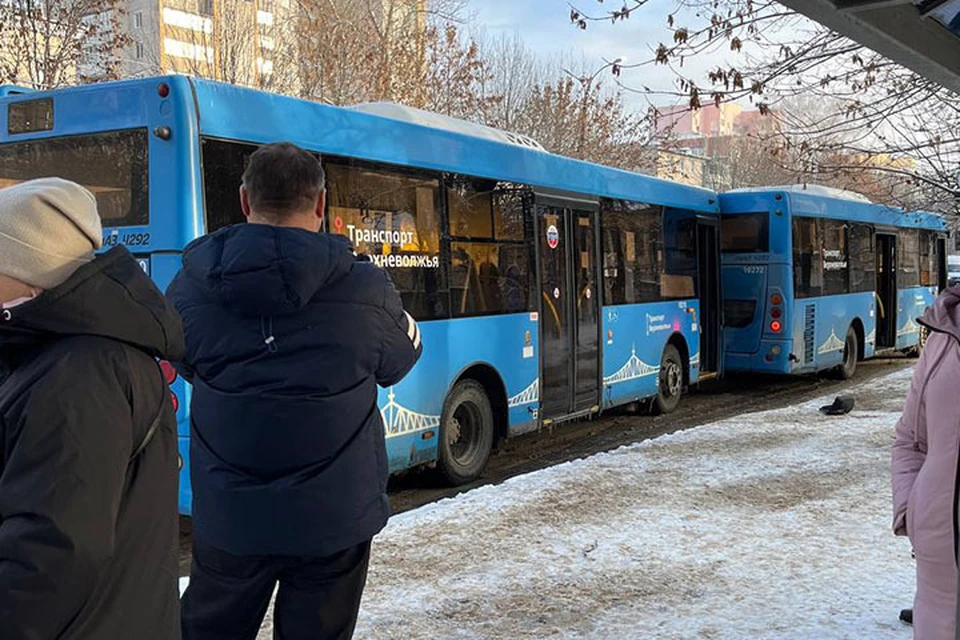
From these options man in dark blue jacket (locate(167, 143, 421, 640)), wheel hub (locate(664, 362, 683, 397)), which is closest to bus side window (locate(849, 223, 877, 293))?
wheel hub (locate(664, 362, 683, 397))

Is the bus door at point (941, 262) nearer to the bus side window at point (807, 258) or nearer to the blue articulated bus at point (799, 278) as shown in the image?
the blue articulated bus at point (799, 278)

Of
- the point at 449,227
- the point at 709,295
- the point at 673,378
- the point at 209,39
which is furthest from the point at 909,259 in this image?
the point at 209,39

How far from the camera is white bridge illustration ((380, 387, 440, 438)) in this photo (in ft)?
23.3

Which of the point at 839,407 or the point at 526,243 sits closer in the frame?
the point at 526,243

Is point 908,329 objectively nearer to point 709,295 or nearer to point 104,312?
point 709,295

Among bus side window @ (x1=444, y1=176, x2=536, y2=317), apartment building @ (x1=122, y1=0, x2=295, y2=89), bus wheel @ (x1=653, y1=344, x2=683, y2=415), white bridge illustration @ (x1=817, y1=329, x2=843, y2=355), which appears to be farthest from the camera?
apartment building @ (x1=122, y1=0, x2=295, y2=89)

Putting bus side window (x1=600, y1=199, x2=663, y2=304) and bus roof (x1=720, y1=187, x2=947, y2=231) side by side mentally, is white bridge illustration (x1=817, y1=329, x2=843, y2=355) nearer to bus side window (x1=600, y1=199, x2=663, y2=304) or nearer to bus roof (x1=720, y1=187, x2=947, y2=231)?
bus roof (x1=720, y1=187, x2=947, y2=231)

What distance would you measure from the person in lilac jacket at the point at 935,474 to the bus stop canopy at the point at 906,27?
2.28ft

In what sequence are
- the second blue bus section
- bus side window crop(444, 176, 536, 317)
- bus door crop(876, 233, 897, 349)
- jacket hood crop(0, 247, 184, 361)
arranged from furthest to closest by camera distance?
bus door crop(876, 233, 897, 349) < bus side window crop(444, 176, 536, 317) < the second blue bus section < jacket hood crop(0, 247, 184, 361)

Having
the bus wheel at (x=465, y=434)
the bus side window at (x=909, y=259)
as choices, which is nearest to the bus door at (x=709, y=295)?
the bus wheel at (x=465, y=434)

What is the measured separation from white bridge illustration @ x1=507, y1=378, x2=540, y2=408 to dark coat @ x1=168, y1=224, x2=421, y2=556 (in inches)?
242

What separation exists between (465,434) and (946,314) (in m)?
6.05

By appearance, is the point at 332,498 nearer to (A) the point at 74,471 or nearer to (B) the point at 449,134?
(A) the point at 74,471

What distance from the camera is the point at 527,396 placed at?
9.00m
